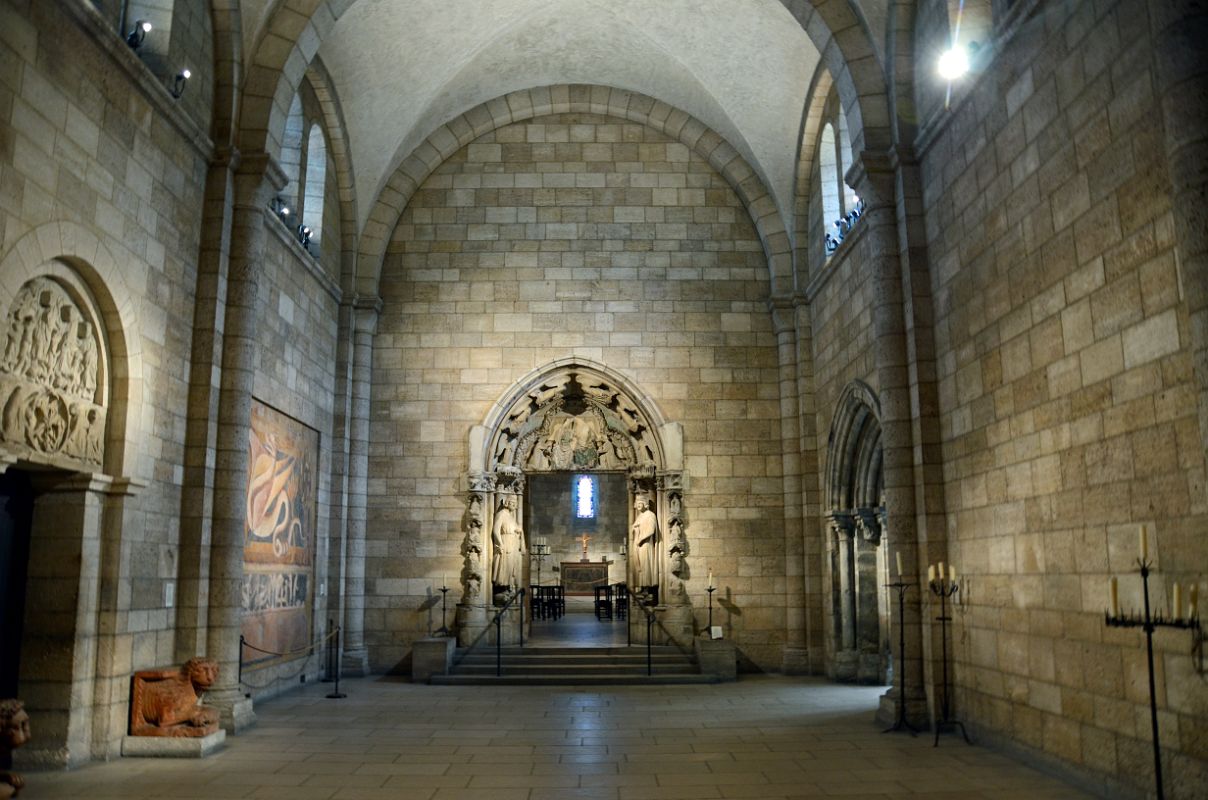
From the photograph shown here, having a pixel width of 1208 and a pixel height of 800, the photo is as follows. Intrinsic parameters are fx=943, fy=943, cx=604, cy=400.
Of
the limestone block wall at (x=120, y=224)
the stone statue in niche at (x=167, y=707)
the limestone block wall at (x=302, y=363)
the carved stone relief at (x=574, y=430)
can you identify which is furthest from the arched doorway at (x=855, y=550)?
the stone statue in niche at (x=167, y=707)

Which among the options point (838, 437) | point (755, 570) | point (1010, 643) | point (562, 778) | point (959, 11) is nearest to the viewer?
point (562, 778)

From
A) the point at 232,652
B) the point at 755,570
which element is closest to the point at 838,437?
the point at 755,570

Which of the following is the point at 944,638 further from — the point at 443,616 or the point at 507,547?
the point at 443,616

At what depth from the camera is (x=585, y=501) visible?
25375 mm

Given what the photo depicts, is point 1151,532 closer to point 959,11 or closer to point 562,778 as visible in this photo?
point 562,778

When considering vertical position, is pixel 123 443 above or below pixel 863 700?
above

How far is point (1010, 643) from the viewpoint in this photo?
7227mm

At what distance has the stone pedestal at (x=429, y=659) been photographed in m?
12.1

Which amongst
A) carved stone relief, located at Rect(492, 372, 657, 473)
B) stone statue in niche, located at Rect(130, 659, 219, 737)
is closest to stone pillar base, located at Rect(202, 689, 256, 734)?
stone statue in niche, located at Rect(130, 659, 219, 737)

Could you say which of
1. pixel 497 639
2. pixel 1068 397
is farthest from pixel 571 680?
pixel 1068 397

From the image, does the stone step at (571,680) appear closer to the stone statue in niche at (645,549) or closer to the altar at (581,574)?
the stone statue in niche at (645,549)

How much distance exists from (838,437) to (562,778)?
663 centimetres

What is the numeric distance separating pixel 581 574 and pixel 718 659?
39.6ft

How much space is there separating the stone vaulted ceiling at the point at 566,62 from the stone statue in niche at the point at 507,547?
5.01 m
